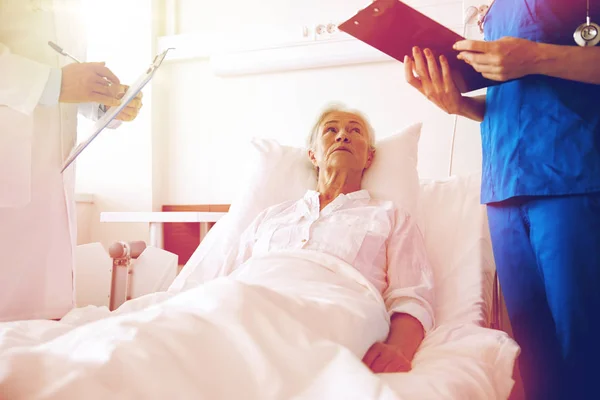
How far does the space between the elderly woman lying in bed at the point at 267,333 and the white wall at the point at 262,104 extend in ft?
2.88

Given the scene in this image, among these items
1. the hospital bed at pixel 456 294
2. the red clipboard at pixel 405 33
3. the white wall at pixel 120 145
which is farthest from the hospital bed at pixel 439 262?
the white wall at pixel 120 145

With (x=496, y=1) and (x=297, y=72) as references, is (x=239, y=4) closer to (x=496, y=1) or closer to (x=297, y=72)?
(x=297, y=72)

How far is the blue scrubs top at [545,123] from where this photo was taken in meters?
0.92

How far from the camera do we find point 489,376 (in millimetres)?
886

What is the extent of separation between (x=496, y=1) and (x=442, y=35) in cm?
20

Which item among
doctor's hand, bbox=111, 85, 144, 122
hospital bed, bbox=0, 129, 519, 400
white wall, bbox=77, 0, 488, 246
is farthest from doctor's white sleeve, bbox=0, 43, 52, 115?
white wall, bbox=77, 0, 488, 246

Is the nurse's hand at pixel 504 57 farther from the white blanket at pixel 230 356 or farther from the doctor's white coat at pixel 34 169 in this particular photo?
the doctor's white coat at pixel 34 169

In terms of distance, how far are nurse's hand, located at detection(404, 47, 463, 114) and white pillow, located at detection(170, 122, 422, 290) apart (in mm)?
610

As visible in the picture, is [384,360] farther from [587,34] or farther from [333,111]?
[333,111]

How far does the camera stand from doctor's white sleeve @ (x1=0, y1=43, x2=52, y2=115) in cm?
117

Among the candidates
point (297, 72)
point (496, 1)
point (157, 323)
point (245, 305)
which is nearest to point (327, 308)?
point (245, 305)

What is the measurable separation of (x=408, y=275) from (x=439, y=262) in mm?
336

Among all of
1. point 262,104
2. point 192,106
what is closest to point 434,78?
point 262,104

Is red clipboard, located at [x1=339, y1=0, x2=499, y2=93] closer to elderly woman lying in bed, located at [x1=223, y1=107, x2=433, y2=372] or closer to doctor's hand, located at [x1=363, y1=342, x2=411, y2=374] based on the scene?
elderly woman lying in bed, located at [x1=223, y1=107, x2=433, y2=372]
